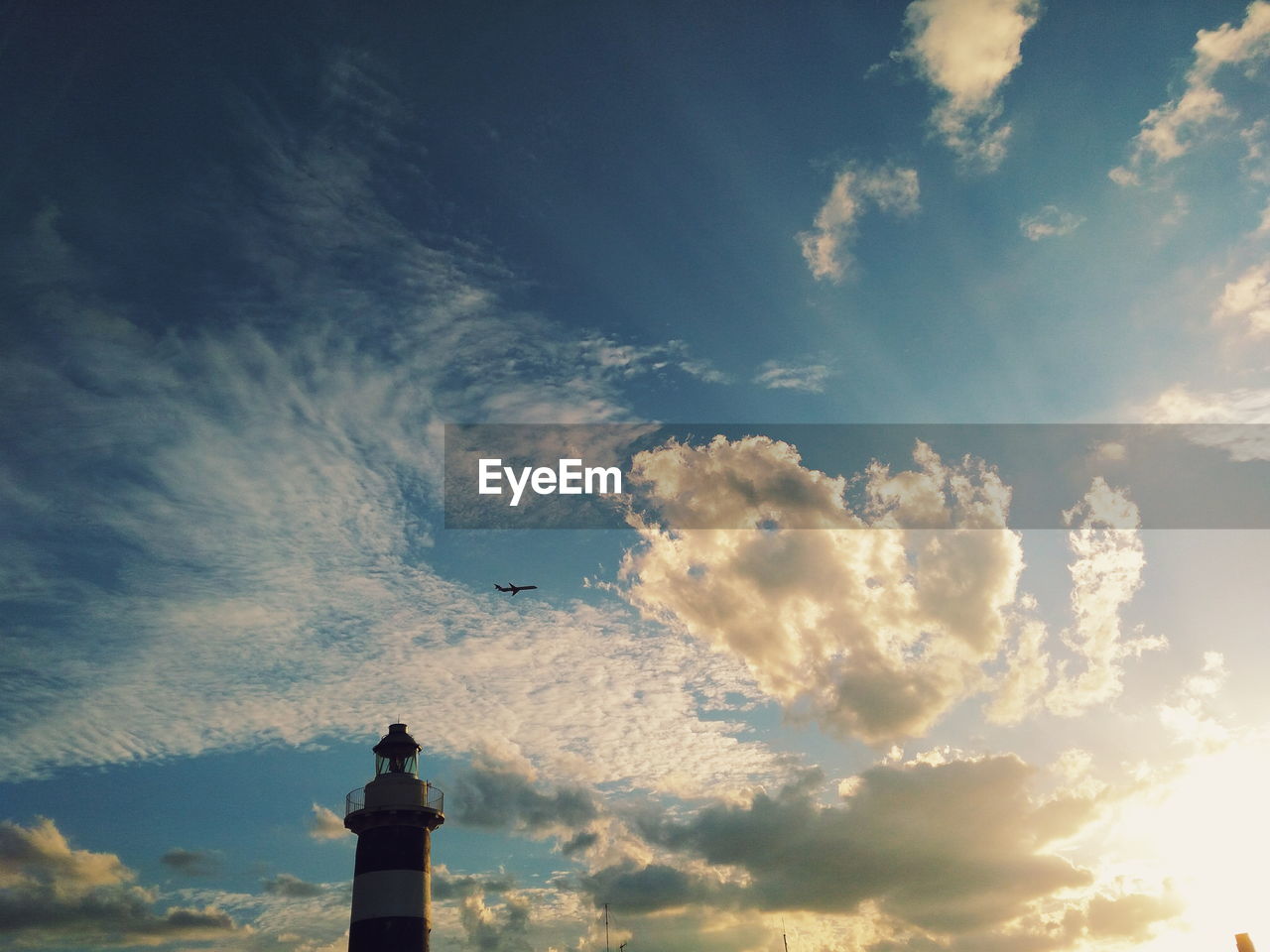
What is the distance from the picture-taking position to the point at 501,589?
2450 inches

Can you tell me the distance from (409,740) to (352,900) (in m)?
11.0

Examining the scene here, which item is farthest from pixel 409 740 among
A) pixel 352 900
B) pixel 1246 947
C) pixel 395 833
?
pixel 1246 947

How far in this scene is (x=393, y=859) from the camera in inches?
2306

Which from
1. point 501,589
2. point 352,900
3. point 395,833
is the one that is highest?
point 501,589

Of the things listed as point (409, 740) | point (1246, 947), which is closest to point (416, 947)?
point (409, 740)

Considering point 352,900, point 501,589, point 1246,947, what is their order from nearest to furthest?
point 1246,947, point 352,900, point 501,589

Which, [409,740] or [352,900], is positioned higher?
[409,740]

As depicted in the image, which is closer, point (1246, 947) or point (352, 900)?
point (1246, 947)

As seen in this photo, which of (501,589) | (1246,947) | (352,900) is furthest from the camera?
(501,589)

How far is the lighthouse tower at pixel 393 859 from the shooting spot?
185 ft

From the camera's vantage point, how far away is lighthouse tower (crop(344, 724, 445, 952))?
Result: 185ft

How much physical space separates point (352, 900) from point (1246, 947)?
55.1 m

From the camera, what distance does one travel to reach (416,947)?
56406 millimetres

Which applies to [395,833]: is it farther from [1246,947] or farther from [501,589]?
[1246,947]
